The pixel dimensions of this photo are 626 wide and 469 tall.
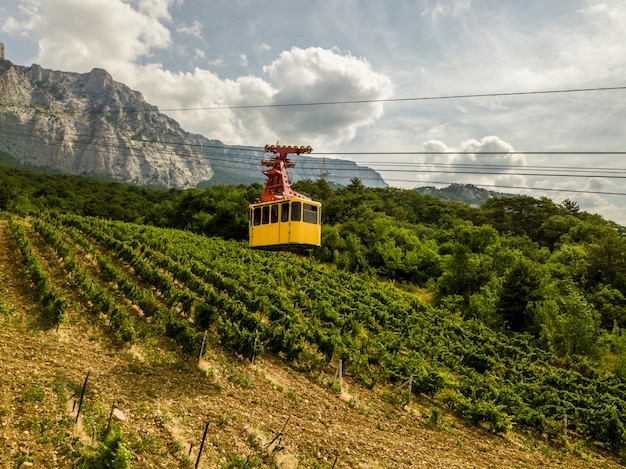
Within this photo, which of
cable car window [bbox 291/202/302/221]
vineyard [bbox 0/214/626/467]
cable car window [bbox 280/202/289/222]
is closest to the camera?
cable car window [bbox 291/202/302/221]

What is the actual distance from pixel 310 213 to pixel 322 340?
976 cm

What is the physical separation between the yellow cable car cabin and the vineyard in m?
7.04

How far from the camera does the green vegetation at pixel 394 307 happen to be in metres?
19.4

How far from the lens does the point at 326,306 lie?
2709 centimetres

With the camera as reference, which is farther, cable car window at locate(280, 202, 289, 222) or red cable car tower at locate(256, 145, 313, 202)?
red cable car tower at locate(256, 145, 313, 202)

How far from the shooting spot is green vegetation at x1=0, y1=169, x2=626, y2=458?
63.6 ft

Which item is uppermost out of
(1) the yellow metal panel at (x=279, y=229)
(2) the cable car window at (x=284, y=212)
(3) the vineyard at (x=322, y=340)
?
(2) the cable car window at (x=284, y=212)

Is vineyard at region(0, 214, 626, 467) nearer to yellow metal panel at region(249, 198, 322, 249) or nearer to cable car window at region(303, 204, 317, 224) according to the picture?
yellow metal panel at region(249, 198, 322, 249)

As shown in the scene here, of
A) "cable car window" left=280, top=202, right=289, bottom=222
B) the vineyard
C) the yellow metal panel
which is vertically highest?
"cable car window" left=280, top=202, right=289, bottom=222

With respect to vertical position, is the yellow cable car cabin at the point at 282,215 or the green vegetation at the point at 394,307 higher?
the yellow cable car cabin at the point at 282,215

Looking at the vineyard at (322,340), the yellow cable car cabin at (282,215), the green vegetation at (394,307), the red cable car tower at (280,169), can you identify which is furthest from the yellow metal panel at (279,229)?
the green vegetation at (394,307)

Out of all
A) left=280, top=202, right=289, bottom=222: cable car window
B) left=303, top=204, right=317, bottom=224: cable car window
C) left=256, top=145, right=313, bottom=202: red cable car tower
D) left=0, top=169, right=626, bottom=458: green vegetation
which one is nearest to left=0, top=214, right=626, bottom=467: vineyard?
left=0, top=169, right=626, bottom=458: green vegetation

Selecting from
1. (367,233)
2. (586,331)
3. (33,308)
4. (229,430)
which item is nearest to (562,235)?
(367,233)

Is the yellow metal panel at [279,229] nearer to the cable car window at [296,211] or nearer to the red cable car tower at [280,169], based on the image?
the cable car window at [296,211]
